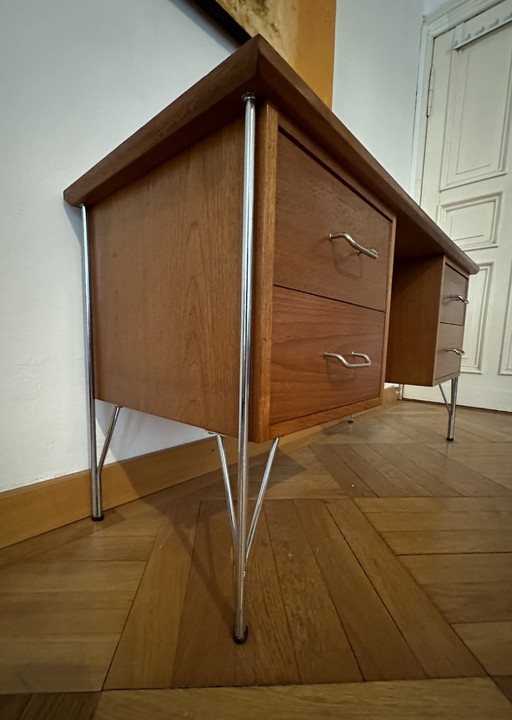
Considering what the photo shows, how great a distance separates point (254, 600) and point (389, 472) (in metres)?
0.59

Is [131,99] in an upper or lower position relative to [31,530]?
upper

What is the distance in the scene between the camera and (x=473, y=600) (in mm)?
442

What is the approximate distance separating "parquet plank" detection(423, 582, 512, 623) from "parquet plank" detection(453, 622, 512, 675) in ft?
0.04

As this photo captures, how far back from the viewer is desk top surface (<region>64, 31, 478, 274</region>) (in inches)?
11.2

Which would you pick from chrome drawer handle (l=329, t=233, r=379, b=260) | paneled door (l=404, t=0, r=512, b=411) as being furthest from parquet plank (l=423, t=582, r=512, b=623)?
paneled door (l=404, t=0, r=512, b=411)

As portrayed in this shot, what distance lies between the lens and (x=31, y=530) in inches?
21.9

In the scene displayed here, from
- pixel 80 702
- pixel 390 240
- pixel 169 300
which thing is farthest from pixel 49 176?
pixel 80 702

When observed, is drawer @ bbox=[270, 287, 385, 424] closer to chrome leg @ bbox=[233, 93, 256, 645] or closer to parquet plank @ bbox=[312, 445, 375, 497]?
chrome leg @ bbox=[233, 93, 256, 645]

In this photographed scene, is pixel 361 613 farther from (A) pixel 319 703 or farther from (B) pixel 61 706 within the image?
(B) pixel 61 706

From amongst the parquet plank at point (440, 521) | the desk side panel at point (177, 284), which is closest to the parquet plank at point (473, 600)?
the parquet plank at point (440, 521)

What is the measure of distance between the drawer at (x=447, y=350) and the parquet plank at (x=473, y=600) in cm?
54

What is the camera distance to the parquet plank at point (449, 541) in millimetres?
551

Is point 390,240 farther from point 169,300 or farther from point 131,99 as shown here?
point 131,99

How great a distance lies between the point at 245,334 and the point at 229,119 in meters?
0.24
